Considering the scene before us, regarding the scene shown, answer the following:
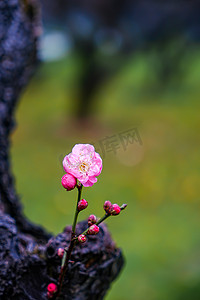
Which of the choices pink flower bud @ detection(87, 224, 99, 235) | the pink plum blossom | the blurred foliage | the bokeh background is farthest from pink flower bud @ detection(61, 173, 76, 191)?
the bokeh background

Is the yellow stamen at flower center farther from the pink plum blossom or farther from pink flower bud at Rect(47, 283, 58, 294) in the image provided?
pink flower bud at Rect(47, 283, 58, 294)

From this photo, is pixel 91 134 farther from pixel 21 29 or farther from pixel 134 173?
pixel 21 29

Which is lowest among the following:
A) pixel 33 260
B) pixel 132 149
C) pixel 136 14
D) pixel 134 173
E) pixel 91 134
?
pixel 33 260

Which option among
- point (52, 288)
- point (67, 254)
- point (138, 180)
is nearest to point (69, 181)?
point (67, 254)

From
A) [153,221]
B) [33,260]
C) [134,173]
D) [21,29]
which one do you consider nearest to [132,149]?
[134,173]

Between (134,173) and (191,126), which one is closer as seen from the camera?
(134,173)

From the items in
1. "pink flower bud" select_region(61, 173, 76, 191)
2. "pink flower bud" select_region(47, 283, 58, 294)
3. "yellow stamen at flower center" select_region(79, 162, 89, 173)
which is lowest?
"pink flower bud" select_region(47, 283, 58, 294)
